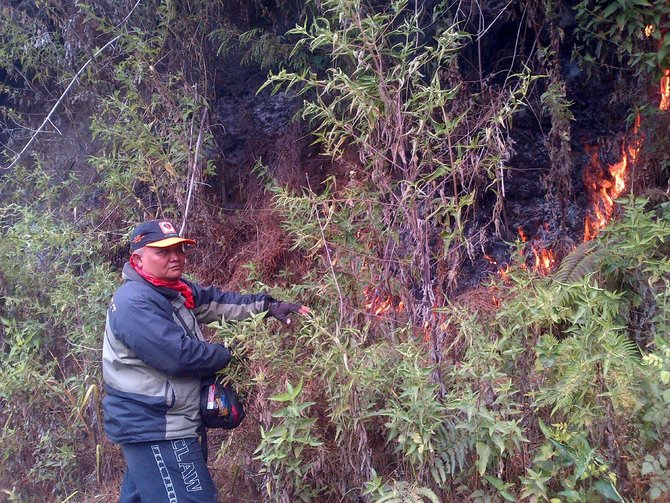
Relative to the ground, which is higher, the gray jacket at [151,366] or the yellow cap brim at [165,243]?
the yellow cap brim at [165,243]

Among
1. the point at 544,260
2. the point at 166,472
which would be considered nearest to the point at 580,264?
the point at 544,260

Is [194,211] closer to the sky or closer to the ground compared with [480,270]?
closer to the sky

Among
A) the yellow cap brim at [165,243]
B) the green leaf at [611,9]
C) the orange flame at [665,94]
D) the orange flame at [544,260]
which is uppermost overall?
the green leaf at [611,9]

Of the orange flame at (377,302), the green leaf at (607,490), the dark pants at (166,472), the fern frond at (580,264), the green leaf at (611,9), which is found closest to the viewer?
the green leaf at (607,490)

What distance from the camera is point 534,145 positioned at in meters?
6.29

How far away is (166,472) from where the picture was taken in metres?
3.76

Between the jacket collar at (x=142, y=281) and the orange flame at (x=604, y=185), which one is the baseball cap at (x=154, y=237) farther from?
the orange flame at (x=604, y=185)

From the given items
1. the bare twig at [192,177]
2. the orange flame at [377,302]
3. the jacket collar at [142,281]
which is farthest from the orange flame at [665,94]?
the jacket collar at [142,281]

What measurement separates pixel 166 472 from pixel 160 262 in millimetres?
1155

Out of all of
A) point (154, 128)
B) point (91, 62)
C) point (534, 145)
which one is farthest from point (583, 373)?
point (91, 62)

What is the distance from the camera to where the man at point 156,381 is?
145 inches

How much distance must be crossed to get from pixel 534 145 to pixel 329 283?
3.02m

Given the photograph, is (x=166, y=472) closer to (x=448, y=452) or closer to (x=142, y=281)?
(x=142, y=281)

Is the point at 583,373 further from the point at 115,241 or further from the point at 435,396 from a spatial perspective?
the point at 115,241
